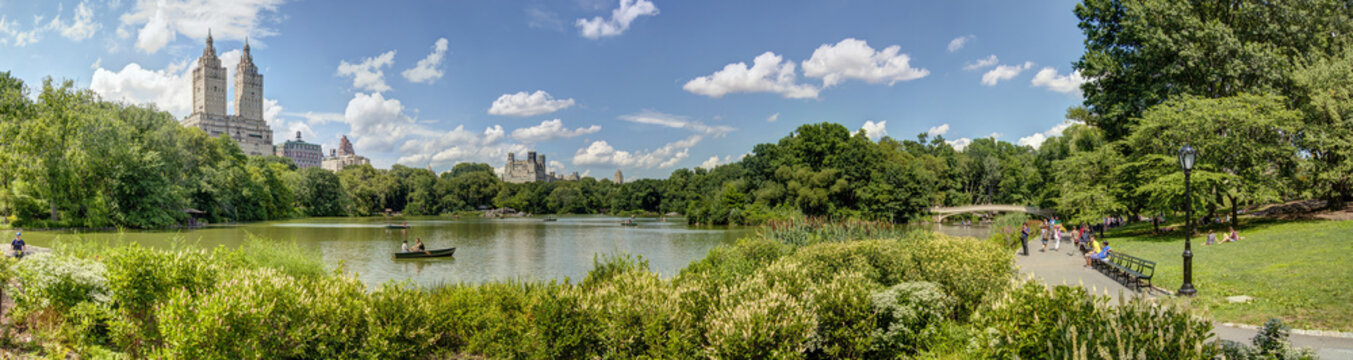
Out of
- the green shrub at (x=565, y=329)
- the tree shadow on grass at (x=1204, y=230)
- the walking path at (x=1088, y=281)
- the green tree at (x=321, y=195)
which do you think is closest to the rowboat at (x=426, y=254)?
the walking path at (x=1088, y=281)

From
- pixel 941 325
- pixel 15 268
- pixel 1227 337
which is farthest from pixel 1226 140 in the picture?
pixel 15 268

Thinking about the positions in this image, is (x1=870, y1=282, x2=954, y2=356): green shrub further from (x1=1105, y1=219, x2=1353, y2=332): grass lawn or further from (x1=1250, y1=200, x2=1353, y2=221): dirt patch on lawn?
(x1=1250, y1=200, x2=1353, y2=221): dirt patch on lawn

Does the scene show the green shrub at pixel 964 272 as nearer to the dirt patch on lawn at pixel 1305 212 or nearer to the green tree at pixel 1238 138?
the green tree at pixel 1238 138

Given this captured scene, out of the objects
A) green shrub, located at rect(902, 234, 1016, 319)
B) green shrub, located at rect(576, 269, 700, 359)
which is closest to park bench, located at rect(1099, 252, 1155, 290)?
green shrub, located at rect(902, 234, 1016, 319)

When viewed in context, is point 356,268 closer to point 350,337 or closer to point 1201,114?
point 350,337

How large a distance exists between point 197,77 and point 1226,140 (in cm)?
21430

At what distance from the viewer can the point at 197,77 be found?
17450cm

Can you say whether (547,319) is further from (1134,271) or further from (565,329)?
(1134,271)

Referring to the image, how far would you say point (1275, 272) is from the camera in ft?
42.7

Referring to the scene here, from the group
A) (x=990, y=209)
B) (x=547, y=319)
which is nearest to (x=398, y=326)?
(x=547, y=319)

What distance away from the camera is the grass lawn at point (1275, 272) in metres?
9.38

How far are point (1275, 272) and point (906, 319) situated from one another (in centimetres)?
1128

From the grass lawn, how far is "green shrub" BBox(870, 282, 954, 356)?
266 centimetres

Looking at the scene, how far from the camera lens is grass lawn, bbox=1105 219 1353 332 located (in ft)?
30.8
